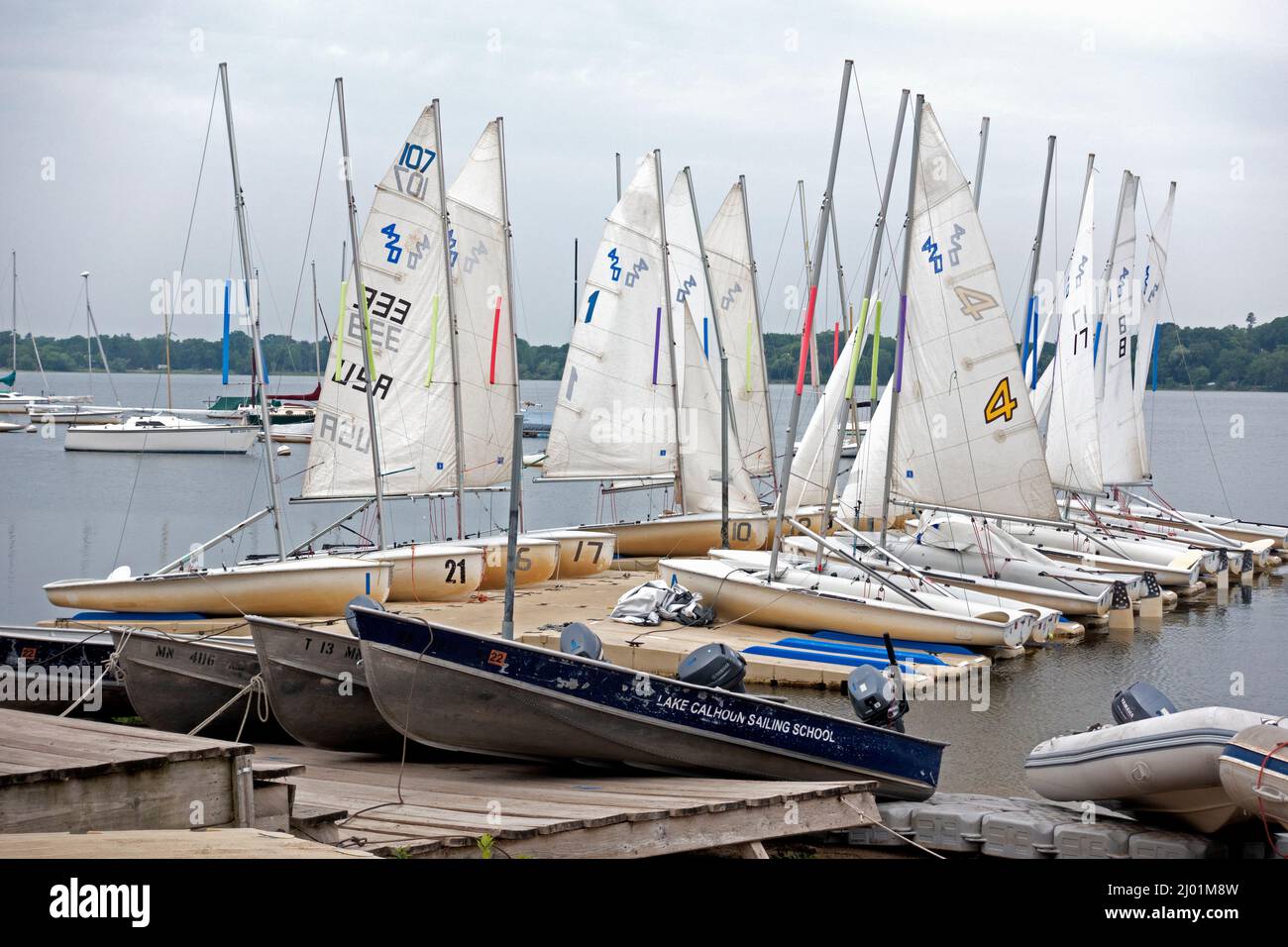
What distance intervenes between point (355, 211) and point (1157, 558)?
60.6 ft

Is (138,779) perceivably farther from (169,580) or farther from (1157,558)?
(1157,558)

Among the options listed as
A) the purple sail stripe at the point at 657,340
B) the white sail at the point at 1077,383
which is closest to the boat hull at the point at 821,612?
the purple sail stripe at the point at 657,340

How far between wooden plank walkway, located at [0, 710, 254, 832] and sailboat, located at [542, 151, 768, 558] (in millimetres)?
21383

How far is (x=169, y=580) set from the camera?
22109 mm

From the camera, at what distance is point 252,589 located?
21828 millimetres

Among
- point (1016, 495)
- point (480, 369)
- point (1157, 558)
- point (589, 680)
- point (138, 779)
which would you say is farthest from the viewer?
point (1157, 558)

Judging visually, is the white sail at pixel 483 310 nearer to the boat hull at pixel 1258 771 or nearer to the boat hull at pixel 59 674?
the boat hull at pixel 59 674

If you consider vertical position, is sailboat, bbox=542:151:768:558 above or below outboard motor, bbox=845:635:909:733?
above

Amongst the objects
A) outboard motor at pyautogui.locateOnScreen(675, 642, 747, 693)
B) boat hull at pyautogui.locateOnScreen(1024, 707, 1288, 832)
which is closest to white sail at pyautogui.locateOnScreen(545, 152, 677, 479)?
outboard motor at pyautogui.locateOnScreen(675, 642, 747, 693)

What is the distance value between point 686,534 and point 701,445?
214cm

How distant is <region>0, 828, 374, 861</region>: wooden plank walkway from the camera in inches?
280

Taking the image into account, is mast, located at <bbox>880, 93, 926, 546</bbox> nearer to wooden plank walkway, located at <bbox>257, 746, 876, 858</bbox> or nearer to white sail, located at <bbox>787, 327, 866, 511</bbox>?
white sail, located at <bbox>787, 327, 866, 511</bbox>

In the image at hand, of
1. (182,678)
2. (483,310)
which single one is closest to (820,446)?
(483,310)
